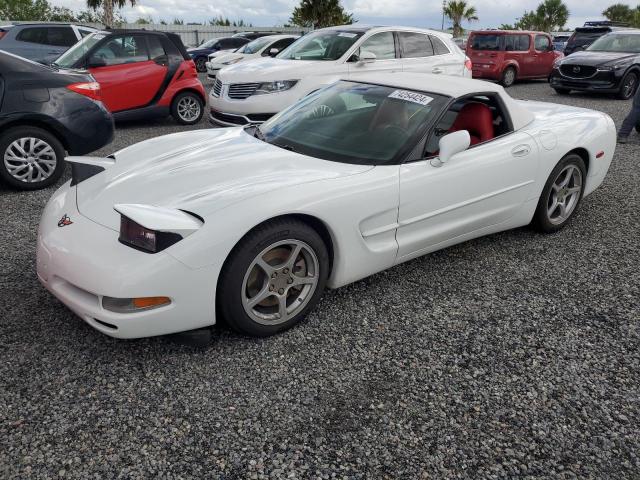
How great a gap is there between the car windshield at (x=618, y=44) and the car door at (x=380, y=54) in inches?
288

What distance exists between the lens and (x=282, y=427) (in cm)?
218

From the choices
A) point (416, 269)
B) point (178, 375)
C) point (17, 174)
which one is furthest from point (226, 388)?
point (17, 174)

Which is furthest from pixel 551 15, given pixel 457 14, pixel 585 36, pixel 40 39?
pixel 40 39

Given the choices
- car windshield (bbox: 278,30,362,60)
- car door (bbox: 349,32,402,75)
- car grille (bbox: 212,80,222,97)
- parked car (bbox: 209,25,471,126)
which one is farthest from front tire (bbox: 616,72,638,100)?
car grille (bbox: 212,80,222,97)

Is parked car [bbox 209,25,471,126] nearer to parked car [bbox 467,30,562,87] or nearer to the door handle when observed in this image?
the door handle

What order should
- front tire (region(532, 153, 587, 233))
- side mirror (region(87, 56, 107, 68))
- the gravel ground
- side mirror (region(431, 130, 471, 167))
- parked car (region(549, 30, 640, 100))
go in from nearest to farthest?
the gravel ground, side mirror (region(431, 130, 471, 167)), front tire (region(532, 153, 587, 233)), side mirror (region(87, 56, 107, 68)), parked car (region(549, 30, 640, 100))

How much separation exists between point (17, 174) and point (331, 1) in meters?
32.6

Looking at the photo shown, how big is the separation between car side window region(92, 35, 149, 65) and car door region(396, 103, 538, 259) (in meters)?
6.09

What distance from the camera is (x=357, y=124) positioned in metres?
3.31

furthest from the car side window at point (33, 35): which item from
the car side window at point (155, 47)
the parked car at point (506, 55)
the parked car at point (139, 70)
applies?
the parked car at point (506, 55)

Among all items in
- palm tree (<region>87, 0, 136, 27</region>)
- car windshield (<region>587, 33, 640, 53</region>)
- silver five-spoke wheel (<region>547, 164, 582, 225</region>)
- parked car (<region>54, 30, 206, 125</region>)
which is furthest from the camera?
palm tree (<region>87, 0, 136, 27</region>)

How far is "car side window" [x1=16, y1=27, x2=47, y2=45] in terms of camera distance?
10375mm

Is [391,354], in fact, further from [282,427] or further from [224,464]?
[224,464]

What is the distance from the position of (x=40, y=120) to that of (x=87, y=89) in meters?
0.61
